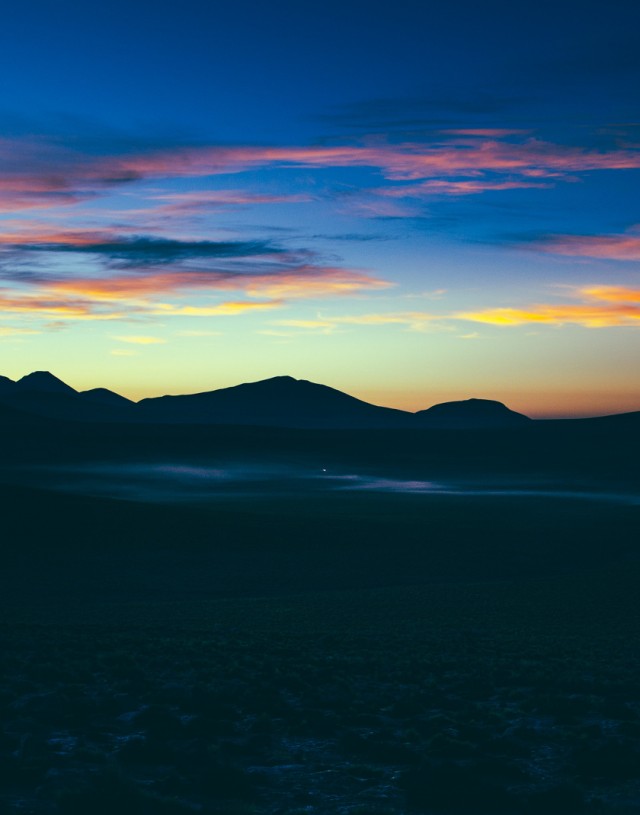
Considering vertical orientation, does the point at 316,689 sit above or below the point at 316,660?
above

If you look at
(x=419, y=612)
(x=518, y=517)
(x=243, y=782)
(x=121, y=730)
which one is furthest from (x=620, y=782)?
(x=518, y=517)

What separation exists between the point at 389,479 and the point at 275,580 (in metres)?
79.3

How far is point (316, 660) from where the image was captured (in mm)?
18625

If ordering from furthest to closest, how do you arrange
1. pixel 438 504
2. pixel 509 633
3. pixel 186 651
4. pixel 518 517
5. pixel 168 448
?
1. pixel 168 448
2. pixel 438 504
3. pixel 518 517
4. pixel 509 633
5. pixel 186 651

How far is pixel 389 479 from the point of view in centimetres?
11719

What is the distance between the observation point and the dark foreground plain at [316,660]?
11.1 m

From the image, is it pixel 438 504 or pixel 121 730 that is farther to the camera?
pixel 438 504

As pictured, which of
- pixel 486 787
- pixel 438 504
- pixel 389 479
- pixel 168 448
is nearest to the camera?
pixel 486 787

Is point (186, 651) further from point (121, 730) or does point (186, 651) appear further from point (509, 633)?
point (509, 633)

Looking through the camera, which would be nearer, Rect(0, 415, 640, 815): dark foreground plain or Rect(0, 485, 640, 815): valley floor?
Rect(0, 485, 640, 815): valley floor

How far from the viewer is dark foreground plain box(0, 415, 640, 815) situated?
11102mm

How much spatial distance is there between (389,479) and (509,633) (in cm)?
9198

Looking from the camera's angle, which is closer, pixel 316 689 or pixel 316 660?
pixel 316 689

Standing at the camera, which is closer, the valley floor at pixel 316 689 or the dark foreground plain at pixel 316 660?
the valley floor at pixel 316 689
